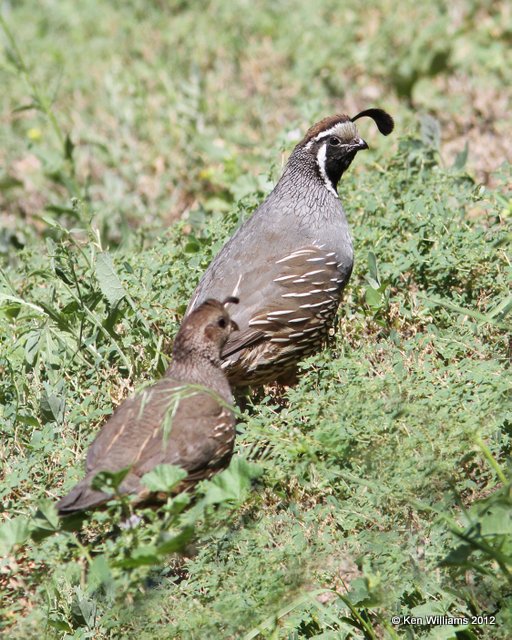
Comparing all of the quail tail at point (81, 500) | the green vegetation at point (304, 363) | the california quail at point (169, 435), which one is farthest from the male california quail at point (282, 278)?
the quail tail at point (81, 500)

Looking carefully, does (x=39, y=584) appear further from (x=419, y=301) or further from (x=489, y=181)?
(x=489, y=181)

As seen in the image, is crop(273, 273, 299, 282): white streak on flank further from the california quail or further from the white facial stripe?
the white facial stripe

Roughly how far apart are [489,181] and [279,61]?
257 cm

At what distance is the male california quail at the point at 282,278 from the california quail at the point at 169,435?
0.49 meters

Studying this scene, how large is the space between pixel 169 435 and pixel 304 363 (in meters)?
0.72

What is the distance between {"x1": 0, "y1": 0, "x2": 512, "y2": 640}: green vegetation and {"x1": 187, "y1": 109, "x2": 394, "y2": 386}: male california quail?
183 mm

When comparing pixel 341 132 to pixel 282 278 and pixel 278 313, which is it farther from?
pixel 278 313

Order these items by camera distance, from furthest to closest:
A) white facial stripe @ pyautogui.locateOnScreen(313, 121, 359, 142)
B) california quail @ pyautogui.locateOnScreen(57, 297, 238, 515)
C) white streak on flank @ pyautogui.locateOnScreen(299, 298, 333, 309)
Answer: white facial stripe @ pyautogui.locateOnScreen(313, 121, 359, 142)
white streak on flank @ pyautogui.locateOnScreen(299, 298, 333, 309)
california quail @ pyautogui.locateOnScreen(57, 297, 238, 515)

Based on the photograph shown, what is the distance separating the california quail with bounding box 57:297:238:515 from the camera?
143 inches

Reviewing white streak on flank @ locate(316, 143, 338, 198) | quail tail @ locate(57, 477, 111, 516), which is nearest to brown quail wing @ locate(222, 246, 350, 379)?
white streak on flank @ locate(316, 143, 338, 198)

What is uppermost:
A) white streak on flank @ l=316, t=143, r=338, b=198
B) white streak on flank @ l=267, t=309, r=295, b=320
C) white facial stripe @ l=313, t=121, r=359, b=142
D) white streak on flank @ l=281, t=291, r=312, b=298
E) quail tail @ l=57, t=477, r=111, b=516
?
white facial stripe @ l=313, t=121, r=359, b=142

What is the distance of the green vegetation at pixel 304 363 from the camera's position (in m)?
3.36

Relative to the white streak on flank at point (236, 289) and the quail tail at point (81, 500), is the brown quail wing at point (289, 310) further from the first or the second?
the quail tail at point (81, 500)

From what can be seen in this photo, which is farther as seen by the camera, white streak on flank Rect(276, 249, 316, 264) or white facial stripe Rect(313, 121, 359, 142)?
white facial stripe Rect(313, 121, 359, 142)
